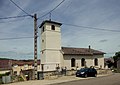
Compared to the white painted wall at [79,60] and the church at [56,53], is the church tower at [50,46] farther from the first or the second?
the white painted wall at [79,60]

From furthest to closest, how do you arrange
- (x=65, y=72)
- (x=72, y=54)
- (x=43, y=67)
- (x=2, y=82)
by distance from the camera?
(x=72, y=54)
(x=43, y=67)
(x=65, y=72)
(x=2, y=82)

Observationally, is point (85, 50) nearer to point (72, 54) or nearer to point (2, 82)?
point (72, 54)

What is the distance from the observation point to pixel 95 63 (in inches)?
2146

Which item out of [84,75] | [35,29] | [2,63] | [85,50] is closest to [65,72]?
[84,75]

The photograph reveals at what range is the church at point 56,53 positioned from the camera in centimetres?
4650

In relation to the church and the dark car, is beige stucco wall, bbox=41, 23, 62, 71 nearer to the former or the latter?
the church

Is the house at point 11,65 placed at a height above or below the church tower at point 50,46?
below

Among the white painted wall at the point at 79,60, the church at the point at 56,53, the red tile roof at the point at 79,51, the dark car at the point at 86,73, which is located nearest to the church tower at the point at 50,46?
the church at the point at 56,53

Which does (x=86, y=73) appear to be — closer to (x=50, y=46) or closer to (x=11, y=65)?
(x=50, y=46)

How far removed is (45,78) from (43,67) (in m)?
14.7

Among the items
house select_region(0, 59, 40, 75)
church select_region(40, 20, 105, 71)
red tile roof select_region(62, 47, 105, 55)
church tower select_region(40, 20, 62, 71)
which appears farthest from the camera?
house select_region(0, 59, 40, 75)

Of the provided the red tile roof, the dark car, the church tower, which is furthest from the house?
the dark car

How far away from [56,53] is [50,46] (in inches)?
81.6

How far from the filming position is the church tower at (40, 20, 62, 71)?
46094mm
